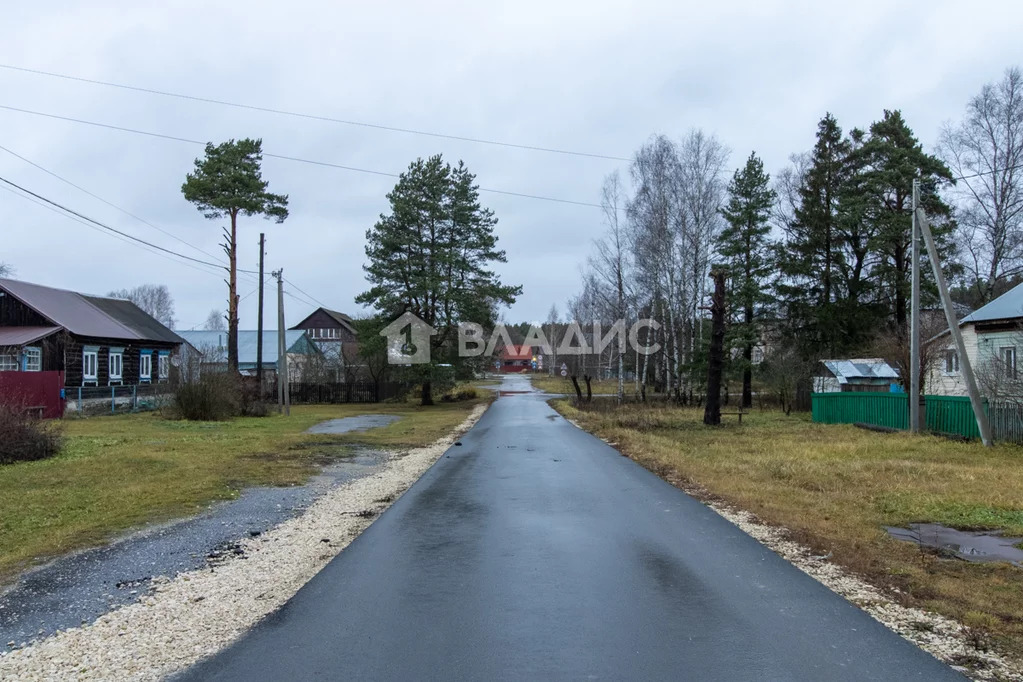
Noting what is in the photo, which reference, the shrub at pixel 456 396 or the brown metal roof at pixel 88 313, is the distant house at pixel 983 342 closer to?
the shrub at pixel 456 396

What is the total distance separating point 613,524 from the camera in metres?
8.79

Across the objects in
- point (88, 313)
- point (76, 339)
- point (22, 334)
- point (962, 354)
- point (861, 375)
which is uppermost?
point (88, 313)

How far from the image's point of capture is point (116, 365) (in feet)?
121

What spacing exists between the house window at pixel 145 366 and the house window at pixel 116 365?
5.87 ft

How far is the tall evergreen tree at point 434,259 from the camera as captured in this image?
1655 inches

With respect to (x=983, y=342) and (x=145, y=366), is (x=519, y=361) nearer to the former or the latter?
(x=145, y=366)

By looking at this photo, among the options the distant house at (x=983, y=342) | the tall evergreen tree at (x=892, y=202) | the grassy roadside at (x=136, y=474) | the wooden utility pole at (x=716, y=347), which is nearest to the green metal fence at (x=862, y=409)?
the distant house at (x=983, y=342)

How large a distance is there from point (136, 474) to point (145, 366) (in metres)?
30.4

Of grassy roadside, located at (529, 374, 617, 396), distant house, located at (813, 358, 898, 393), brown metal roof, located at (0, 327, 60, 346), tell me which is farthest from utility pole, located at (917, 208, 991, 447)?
grassy roadside, located at (529, 374, 617, 396)

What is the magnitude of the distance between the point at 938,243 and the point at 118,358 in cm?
4102

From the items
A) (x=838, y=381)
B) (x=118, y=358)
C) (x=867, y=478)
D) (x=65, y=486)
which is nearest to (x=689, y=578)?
(x=867, y=478)

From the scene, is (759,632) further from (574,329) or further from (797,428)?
(574,329)

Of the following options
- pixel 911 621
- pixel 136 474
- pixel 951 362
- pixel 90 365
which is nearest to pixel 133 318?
pixel 90 365

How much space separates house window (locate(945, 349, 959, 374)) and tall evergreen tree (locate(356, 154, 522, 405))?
884 inches
